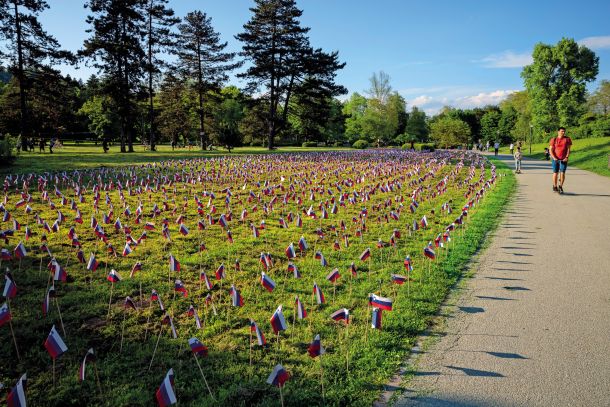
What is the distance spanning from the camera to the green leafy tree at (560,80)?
4762 centimetres

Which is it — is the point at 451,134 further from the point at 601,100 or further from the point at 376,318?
the point at 376,318

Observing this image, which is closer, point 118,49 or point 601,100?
point 118,49

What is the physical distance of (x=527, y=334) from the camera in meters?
3.82

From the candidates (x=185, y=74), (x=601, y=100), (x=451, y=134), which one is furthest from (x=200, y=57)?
(x=601, y=100)

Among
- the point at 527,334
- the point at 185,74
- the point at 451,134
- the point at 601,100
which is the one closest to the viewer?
the point at 527,334

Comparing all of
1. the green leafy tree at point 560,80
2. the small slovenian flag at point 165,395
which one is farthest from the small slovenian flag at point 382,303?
the green leafy tree at point 560,80

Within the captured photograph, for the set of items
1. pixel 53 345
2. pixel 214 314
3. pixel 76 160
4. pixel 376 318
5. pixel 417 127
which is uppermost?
pixel 417 127

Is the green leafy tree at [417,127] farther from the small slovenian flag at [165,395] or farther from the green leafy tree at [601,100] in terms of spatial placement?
the small slovenian flag at [165,395]

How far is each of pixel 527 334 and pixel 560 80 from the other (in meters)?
58.5

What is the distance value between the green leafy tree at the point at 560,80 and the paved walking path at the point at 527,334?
5074 cm

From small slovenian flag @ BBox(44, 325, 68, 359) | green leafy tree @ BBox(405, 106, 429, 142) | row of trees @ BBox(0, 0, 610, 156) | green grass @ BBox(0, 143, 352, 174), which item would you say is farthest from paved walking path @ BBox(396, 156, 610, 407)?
green leafy tree @ BBox(405, 106, 429, 142)

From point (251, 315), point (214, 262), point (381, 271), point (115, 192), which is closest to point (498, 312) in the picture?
point (381, 271)

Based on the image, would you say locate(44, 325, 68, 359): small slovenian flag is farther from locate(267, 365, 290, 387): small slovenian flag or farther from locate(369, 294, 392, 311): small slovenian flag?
locate(369, 294, 392, 311): small slovenian flag

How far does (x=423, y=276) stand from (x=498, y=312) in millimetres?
1270
